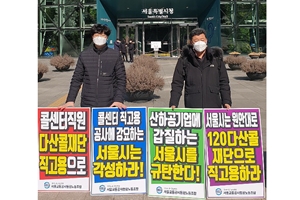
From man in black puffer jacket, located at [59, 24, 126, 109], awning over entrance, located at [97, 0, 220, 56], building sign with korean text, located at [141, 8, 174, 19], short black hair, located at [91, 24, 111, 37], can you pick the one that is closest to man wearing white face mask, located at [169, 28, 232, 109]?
man in black puffer jacket, located at [59, 24, 126, 109]

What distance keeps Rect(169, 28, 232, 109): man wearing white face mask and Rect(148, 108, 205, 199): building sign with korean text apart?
0.22 meters

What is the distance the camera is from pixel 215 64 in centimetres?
380

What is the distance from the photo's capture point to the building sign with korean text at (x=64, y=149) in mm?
3729

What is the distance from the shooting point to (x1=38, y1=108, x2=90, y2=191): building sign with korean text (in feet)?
12.2

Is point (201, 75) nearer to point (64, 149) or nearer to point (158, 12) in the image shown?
point (64, 149)

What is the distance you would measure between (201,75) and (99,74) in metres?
1.24

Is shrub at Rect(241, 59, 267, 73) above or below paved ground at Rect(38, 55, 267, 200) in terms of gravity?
above

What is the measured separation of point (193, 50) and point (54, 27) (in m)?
25.7

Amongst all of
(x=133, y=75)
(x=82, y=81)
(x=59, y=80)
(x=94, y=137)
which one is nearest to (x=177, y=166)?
(x=94, y=137)

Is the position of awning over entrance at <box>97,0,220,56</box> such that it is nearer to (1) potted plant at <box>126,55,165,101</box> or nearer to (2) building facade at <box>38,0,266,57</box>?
(2) building facade at <box>38,0,266,57</box>

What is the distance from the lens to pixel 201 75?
3.77 meters

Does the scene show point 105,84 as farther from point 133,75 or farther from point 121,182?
point 133,75

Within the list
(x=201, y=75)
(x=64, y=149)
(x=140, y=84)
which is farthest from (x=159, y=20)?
(x=64, y=149)

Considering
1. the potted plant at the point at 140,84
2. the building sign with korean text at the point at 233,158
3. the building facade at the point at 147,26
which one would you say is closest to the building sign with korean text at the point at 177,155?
the building sign with korean text at the point at 233,158
